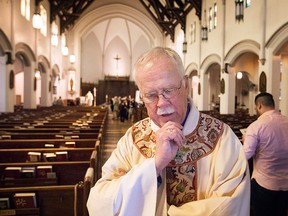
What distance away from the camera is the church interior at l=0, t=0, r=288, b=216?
346 centimetres

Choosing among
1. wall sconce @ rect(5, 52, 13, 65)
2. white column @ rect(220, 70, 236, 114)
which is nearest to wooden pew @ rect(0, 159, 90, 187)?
wall sconce @ rect(5, 52, 13, 65)

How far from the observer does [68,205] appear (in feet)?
8.23

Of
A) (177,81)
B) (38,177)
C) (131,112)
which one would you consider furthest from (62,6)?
(177,81)

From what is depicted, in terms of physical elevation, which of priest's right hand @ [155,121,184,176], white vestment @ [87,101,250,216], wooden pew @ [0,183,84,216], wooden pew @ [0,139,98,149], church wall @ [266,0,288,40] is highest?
church wall @ [266,0,288,40]

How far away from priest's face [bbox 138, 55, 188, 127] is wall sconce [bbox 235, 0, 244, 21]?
10.8m

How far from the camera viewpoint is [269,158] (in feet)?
9.29

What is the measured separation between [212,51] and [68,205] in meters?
13.4

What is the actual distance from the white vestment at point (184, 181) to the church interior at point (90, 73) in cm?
83

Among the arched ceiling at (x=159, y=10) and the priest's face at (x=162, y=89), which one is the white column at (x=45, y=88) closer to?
the arched ceiling at (x=159, y=10)

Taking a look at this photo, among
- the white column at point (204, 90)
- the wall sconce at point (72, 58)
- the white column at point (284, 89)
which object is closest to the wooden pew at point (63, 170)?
the white column at point (284, 89)

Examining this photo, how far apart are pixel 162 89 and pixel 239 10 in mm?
11191

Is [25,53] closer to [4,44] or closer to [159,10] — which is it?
[4,44]

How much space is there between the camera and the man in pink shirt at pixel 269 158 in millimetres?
2785

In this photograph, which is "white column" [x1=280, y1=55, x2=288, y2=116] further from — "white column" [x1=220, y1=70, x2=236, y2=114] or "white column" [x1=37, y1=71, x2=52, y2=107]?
"white column" [x1=37, y1=71, x2=52, y2=107]
